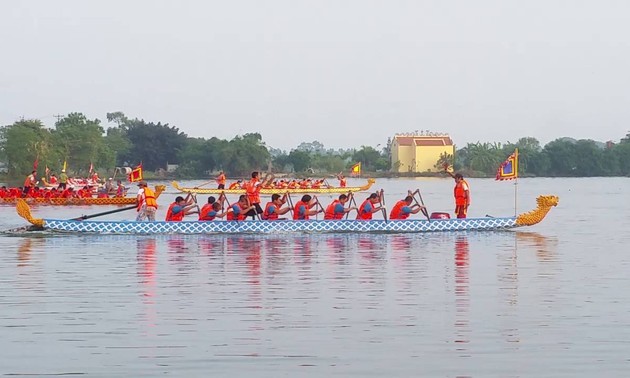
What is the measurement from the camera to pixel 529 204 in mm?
60344

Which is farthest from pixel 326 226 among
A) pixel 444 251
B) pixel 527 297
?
pixel 527 297

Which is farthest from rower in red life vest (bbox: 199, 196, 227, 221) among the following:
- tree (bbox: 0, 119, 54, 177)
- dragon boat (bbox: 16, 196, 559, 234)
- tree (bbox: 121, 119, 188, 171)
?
tree (bbox: 121, 119, 188, 171)

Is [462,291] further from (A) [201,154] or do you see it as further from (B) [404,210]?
(A) [201,154]

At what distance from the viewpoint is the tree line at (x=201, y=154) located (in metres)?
99.7

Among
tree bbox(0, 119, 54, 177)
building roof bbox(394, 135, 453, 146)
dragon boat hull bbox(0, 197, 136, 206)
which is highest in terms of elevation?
building roof bbox(394, 135, 453, 146)

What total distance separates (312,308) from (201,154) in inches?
5321

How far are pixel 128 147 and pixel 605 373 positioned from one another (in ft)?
465

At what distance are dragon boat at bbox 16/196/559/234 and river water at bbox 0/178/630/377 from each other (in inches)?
28.7

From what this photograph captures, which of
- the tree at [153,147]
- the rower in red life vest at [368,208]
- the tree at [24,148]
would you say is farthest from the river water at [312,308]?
the tree at [153,147]

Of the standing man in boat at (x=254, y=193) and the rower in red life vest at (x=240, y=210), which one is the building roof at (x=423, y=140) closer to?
the standing man in boat at (x=254, y=193)

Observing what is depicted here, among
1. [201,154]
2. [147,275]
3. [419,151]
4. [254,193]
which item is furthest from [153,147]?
→ [147,275]

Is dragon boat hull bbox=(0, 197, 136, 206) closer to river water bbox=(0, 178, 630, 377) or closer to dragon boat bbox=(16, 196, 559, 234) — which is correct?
dragon boat bbox=(16, 196, 559, 234)

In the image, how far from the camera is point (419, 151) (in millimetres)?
161250

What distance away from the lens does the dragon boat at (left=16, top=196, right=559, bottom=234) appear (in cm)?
2745
